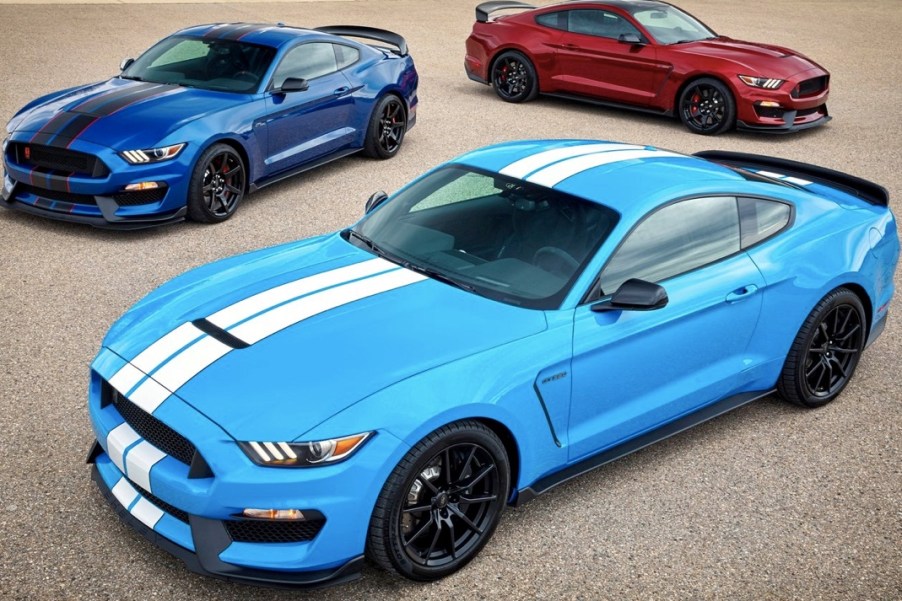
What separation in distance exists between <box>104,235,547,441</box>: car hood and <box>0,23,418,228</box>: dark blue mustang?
3.09 metres

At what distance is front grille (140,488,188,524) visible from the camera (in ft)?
12.8

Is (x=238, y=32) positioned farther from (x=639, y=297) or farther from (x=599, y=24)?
(x=639, y=297)

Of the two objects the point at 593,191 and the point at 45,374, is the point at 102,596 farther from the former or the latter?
the point at 593,191

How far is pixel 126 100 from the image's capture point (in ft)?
27.5

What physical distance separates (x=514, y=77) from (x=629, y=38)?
1.64 meters

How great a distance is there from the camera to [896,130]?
40.3 feet

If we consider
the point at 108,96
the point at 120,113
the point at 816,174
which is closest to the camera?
the point at 816,174

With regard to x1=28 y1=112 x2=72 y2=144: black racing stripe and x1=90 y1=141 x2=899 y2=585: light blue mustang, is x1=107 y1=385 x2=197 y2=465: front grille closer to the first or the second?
x1=90 y1=141 x2=899 y2=585: light blue mustang

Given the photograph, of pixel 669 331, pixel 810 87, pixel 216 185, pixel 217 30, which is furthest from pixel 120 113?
pixel 810 87

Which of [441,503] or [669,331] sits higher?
[669,331]

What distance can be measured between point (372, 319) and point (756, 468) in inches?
85.9

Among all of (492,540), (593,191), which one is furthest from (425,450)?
(593,191)

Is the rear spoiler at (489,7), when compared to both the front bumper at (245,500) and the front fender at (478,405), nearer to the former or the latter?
the front fender at (478,405)

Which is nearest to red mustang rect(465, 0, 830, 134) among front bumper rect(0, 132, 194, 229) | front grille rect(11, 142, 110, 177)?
front bumper rect(0, 132, 194, 229)
